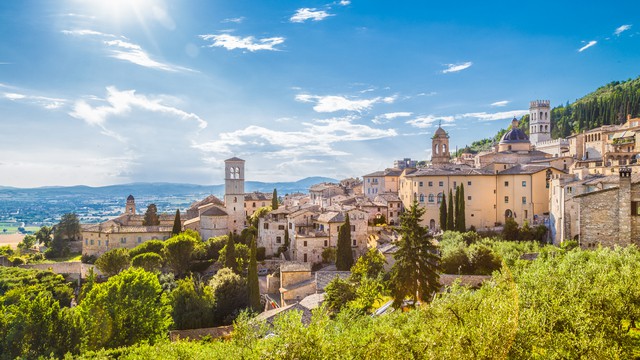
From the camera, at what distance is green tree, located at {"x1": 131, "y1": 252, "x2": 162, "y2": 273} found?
5325 cm

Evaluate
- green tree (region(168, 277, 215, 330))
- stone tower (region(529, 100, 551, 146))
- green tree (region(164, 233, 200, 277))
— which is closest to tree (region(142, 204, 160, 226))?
green tree (region(164, 233, 200, 277))

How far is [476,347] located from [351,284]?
20949mm

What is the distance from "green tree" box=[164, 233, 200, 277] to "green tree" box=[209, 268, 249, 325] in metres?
11.3

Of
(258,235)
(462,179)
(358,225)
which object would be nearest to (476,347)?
(358,225)

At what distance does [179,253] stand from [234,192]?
16024 mm

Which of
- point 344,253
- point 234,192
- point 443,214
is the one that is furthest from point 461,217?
point 234,192

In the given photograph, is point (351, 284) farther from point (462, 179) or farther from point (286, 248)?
point (462, 179)

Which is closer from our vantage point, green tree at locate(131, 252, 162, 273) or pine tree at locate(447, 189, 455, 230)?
pine tree at locate(447, 189, 455, 230)

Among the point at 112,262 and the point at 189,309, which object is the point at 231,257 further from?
the point at 112,262

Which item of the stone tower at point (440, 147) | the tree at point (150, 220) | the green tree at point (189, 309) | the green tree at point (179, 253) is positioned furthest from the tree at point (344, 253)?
the tree at point (150, 220)

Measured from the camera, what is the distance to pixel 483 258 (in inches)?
1400

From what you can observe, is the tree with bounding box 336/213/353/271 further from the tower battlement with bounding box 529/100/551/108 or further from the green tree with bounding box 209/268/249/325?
the tower battlement with bounding box 529/100/551/108

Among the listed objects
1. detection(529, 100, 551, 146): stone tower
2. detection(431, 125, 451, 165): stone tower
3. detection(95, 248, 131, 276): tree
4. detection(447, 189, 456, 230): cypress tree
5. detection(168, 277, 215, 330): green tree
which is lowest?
detection(168, 277, 215, 330): green tree

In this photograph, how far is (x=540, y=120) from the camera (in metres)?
107
